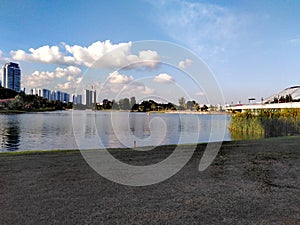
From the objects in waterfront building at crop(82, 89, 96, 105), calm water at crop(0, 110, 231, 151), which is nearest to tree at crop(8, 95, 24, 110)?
calm water at crop(0, 110, 231, 151)

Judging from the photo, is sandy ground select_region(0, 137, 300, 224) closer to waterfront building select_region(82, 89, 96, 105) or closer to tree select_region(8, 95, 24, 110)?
waterfront building select_region(82, 89, 96, 105)

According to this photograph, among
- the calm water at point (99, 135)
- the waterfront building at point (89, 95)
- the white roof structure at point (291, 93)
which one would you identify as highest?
the white roof structure at point (291, 93)

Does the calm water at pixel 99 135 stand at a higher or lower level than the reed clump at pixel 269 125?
lower

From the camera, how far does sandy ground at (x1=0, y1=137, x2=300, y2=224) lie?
4.51 metres

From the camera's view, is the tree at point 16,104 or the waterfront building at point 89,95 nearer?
the waterfront building at point 89,95

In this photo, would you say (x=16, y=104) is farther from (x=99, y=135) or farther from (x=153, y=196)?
(x=153, y=196)

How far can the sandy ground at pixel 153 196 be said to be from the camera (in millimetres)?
4508

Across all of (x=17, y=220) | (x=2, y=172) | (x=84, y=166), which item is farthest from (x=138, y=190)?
(x=2, y=172)

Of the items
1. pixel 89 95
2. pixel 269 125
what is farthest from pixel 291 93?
pixel 89 95

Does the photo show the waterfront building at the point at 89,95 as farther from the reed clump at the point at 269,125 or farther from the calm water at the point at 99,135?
the reed clump at the point at 269,125

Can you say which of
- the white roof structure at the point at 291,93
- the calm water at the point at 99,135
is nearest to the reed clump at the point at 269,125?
the calm water at the point at 99,135

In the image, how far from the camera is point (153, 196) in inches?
226

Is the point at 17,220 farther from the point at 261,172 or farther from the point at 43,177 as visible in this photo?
the point at 261,172

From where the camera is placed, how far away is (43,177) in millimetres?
7133
